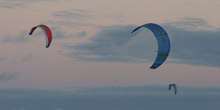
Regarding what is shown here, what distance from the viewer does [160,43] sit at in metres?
96.3

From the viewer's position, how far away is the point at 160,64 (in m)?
97.2

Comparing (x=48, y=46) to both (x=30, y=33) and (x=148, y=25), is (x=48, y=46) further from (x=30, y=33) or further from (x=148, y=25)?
(x=148, y=25)

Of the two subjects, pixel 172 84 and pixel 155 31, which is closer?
pixel 155 31

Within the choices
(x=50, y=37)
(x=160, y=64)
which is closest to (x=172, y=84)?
(x=160, y=64)

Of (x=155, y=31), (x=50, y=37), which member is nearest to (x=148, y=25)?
(x=155, y=31)

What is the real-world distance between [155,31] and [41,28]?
57.7 ft

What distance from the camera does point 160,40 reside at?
96.6 meters

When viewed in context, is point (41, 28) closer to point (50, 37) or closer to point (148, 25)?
point (50, 37)

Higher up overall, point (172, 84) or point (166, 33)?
point (166, 33)

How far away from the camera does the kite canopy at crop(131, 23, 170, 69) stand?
96.2 metres

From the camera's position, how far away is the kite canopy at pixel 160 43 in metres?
96.2

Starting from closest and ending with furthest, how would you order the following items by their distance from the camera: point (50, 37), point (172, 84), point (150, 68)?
point (150, 68)
point (50, 37)
point (172, 84)

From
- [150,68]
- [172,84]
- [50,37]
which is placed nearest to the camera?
[150,68]

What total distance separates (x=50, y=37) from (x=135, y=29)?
14016mm
